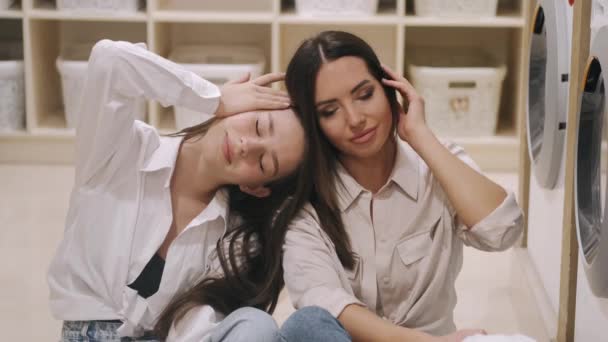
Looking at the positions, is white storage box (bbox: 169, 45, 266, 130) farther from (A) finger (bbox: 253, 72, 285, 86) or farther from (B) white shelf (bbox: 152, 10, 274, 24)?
(A) finger (bbox: 253, 72, 285, 86)

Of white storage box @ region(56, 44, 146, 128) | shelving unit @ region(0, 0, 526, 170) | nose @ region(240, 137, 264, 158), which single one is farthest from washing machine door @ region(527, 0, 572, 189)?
white storage box @ region(56, 44, 146, 128)

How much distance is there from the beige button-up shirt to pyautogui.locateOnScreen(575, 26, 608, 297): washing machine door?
0.52 feet

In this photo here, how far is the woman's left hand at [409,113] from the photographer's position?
177 centimetres

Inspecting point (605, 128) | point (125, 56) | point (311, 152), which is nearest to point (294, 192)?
point (311, 152)

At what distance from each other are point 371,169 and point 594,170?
0.42m

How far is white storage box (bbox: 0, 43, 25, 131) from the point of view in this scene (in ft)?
11.9

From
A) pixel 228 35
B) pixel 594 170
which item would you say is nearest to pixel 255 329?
pixel 594 170

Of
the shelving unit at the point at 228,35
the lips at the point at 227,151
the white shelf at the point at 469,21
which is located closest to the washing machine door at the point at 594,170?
the lips at the point at 227,151

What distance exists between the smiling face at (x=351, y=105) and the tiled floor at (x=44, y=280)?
2.78ft

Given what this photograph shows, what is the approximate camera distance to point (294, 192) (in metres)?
1.82

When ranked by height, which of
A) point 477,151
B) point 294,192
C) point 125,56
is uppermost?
point 125,56

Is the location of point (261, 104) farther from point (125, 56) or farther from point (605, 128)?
point (605, 128)

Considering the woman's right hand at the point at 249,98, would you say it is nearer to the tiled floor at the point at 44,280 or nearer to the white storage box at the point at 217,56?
the tiled floor at the point at 44,280

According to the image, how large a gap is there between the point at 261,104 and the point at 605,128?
23.9 inches
